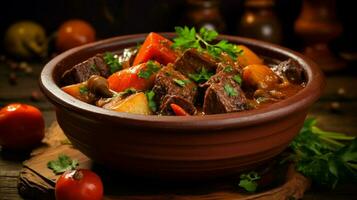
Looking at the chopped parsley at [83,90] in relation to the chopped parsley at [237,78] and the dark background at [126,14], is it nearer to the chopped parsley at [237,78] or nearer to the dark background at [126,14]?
→ the chopped parsley at [237,78]

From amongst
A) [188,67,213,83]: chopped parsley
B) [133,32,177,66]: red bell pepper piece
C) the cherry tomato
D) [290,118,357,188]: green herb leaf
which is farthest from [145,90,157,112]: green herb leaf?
the cherry tomato

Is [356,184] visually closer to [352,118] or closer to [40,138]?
[352,118]

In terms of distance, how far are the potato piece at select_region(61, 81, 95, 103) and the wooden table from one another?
21.6 inches

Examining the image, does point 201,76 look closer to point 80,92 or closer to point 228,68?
point 228,68

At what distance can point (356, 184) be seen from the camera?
3.12 m

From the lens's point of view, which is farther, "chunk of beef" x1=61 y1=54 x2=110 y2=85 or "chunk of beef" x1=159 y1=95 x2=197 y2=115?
"chunk of beef" x1=61 y1=54 x2=110 y2=85

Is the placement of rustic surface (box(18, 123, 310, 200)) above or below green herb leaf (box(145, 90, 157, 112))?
below

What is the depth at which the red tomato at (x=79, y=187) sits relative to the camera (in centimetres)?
264

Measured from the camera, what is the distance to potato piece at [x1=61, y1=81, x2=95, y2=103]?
301cm

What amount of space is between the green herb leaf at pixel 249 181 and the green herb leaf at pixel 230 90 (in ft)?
1.22

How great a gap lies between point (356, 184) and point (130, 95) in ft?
3.96

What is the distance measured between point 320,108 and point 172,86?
5.93ft

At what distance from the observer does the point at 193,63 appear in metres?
3.04

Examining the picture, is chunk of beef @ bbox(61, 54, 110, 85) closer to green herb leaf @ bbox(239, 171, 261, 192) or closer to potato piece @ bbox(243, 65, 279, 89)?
potato piece @ bbox(243, 65, 279, 89)
